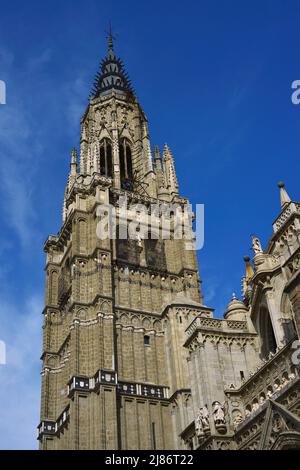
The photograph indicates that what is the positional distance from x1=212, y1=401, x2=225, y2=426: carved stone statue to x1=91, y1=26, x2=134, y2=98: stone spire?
120ft

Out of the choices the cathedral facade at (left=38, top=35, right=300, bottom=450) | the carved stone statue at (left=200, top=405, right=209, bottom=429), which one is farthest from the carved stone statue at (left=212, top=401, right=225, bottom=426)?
the carved stone statue at (left=200, top=405, right=209, bottom=429)

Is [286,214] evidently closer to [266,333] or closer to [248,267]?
[266,333]

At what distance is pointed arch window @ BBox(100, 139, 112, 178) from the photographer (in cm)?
5078

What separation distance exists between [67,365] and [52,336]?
3.62 metres

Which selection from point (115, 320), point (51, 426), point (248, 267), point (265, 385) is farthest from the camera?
point (248, 267)

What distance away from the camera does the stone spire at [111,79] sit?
189 ft

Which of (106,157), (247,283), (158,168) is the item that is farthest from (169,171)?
(247,283)

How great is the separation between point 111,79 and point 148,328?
28095 mm

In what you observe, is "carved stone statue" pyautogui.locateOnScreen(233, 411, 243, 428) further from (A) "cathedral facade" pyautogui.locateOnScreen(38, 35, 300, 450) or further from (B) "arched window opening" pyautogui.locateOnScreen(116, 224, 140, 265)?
(B) "arched window opening" pyautogui.locateOnScreen(116, 224, 140, 265)

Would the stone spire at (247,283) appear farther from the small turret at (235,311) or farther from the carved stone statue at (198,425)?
the carved stone statue at (198,425)

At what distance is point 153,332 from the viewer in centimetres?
3934

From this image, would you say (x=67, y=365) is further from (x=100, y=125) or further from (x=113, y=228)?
(x=100, y=125)

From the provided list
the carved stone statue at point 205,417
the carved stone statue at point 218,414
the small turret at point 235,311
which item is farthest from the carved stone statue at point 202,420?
the small turret at point 235,311

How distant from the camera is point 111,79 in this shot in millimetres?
58938
